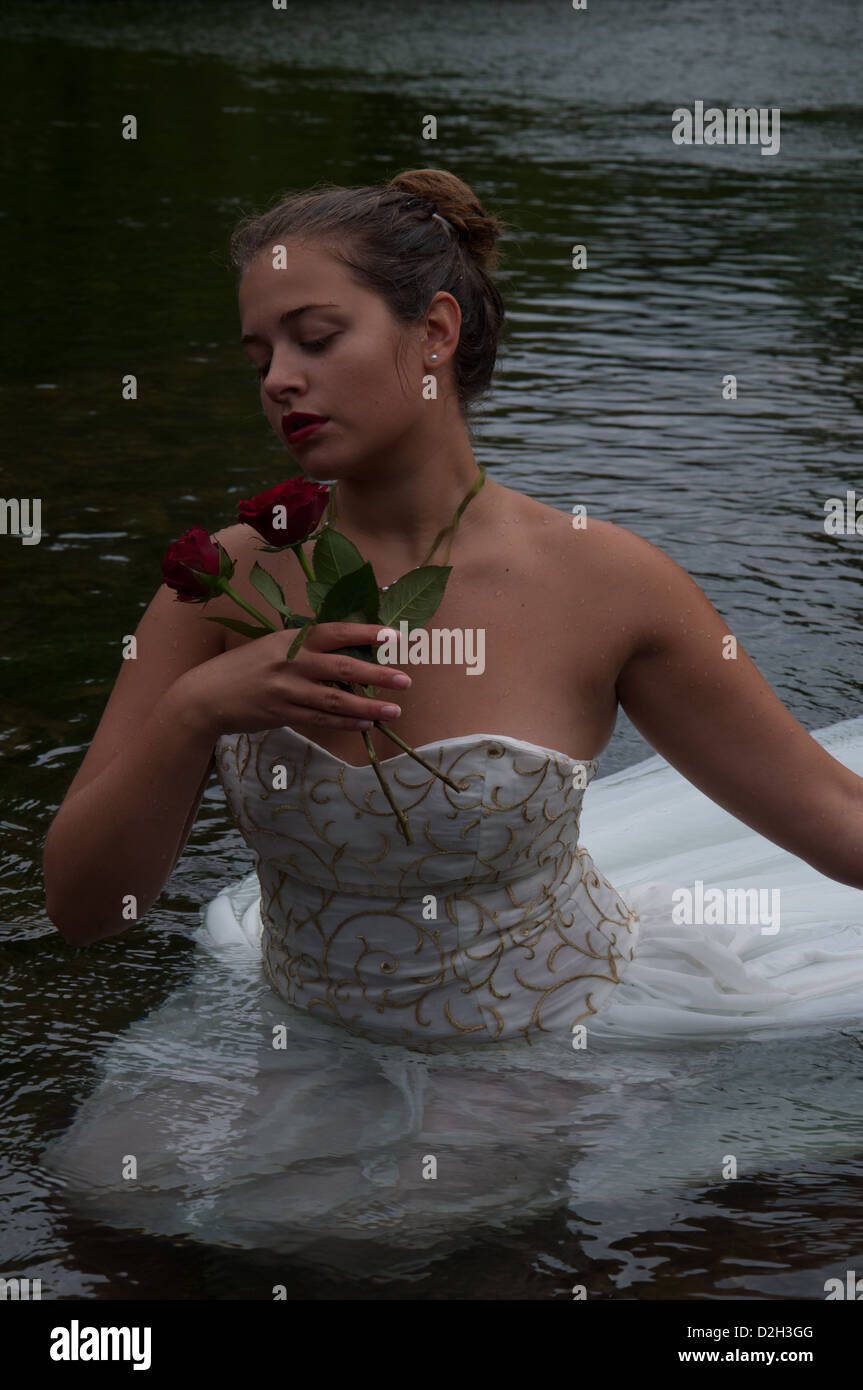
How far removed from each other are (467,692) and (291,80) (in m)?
22.9

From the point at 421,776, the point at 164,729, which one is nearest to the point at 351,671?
the point at 164,729

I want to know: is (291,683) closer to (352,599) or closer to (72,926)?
(352,599)

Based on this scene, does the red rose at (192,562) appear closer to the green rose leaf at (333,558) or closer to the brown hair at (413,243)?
the green rose leaf at (333,558)

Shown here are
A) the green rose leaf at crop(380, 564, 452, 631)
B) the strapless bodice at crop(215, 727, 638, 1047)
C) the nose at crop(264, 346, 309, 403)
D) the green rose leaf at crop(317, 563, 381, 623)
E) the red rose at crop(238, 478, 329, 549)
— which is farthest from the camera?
the strapless bodice at crop(215, 727, 638, 1047)

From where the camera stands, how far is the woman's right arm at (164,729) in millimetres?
2488

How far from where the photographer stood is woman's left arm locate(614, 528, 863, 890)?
309 centimetres

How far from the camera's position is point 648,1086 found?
333cm

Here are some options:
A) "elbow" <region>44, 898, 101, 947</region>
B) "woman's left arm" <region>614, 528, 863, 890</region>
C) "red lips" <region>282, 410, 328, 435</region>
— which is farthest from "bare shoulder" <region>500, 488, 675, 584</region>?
"elbow" <region>44, 898, 101, 947</region>

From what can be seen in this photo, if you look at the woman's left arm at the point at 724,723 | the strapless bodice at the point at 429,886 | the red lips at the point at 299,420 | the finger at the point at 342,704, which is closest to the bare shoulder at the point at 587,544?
the woman's left arm at the point at 724,723

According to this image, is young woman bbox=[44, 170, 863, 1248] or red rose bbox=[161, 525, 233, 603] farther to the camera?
young woman bbox=[44, 170, 863, 1248]

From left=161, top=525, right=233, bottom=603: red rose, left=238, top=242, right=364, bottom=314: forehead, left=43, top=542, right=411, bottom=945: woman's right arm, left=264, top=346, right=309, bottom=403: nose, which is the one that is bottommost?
left=43, top=542, right=411, bottom=945: woman's right arm

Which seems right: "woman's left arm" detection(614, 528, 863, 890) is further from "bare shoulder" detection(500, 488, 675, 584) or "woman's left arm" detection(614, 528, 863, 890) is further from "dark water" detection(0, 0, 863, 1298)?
"dark water" detection(0, 0, 863, 1298)

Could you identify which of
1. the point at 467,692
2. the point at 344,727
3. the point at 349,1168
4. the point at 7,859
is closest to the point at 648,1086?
the point at 349,1168

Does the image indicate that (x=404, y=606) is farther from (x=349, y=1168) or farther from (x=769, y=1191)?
(x=769, y=1191)
